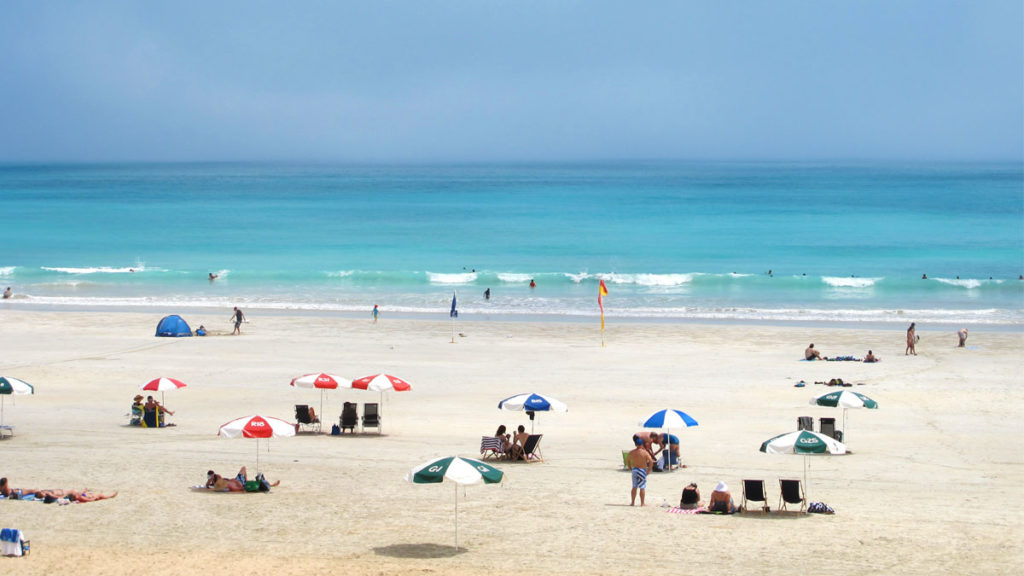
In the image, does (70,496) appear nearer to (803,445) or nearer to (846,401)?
(803,445)

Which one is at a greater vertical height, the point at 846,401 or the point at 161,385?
the point at 161,385

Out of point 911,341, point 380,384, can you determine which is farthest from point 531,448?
point 911,341

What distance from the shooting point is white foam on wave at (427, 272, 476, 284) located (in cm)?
5544

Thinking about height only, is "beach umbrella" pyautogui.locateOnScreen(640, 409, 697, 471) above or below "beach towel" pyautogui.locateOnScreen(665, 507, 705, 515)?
above

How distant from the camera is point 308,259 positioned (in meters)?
66.2

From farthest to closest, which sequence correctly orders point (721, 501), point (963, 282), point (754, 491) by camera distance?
1. point (963, 282)
2. point (721, 501)
3. point (754, 491)

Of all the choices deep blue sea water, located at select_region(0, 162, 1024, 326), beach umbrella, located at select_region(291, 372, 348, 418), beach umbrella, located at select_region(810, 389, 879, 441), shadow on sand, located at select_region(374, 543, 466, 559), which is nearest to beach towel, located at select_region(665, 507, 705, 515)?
shadow on sand, located at select_region(374, 543, 466, 559)

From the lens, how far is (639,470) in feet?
50.4

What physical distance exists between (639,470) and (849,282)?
4171 centimetres

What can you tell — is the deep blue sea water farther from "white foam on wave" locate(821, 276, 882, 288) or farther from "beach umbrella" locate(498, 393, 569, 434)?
"beach umbrella" locate(498, 393, 569, 434)

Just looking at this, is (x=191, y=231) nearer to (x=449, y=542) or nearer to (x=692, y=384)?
(x=692, y=384)

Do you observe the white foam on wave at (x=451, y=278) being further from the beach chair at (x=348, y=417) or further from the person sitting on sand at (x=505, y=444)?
the person sitting on sand at (x=505, y=444)

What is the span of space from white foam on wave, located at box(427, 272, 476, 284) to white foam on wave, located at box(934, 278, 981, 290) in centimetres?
2393

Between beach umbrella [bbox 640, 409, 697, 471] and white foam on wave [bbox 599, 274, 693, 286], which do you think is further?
white foam on wave [bbox 599, 274, 693, 286]
